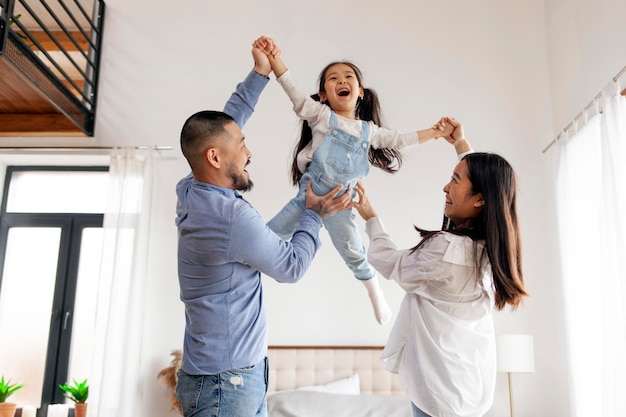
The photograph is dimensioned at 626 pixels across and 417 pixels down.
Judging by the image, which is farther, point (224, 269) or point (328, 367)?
point (328, 367)

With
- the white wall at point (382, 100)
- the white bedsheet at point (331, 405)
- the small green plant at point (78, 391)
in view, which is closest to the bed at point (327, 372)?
the white wall at point (382, 100)

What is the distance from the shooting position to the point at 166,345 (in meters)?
4.23

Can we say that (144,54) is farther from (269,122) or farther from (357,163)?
(357,163)

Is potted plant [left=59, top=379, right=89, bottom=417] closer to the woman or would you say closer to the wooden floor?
the wooden floor

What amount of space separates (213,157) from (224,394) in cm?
67

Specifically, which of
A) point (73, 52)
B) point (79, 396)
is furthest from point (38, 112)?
point (79, 396)

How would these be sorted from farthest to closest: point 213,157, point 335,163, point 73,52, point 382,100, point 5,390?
point 73,52 < point 382,100 < point 5,390 < point 335,163 < point 213,157

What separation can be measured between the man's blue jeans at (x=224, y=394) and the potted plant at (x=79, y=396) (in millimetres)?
2946

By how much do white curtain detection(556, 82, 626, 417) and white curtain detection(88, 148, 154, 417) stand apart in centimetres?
288

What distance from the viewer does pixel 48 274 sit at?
15.4ft

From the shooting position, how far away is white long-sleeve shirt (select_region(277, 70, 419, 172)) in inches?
87.9

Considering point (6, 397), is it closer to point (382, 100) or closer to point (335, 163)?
point (335, 163)

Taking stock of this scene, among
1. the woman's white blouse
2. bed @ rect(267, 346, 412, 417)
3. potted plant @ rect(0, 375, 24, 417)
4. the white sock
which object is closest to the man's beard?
the woman's white blouse

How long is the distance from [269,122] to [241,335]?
9.99ft
